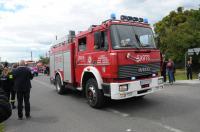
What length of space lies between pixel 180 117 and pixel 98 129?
236cm

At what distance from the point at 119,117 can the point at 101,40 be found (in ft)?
8.40

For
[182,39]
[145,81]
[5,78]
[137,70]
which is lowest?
[145,81]

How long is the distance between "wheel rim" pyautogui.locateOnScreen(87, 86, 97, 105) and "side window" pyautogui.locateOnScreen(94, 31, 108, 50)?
144 centimetres

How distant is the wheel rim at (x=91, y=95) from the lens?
355 inches

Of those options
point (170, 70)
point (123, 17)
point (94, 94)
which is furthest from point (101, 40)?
point (170, 70)

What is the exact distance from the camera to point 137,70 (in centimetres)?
850

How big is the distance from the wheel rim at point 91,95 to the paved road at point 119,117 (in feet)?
0.97

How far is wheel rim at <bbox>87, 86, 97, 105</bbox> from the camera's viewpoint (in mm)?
9019

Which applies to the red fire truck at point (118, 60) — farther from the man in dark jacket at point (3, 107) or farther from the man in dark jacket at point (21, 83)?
the man in dark jacket at point (3, 107)

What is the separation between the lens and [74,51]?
1092 centimetres

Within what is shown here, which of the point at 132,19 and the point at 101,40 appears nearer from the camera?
the point at 101,40

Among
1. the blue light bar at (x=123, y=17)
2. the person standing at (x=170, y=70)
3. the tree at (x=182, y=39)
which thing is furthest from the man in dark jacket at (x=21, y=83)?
the tree at (x=182, y=39)

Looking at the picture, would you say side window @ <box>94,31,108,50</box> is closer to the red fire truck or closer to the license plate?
the red fire truck

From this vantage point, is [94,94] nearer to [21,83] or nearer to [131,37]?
[131,37]
